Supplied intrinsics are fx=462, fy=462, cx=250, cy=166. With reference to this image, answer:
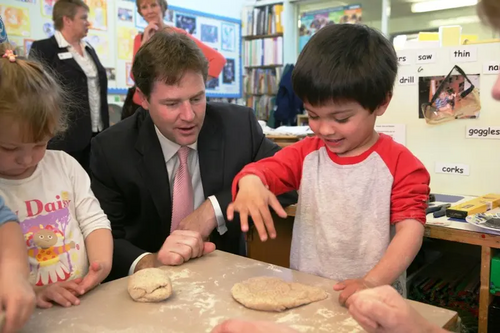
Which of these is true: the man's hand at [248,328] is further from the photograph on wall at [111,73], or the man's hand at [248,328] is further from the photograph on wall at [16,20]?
the photograph on wall at [111,73]

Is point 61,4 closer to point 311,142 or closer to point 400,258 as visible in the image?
point 311,142

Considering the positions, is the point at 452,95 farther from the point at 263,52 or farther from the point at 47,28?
the point at 263,52

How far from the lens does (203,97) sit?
1514mm

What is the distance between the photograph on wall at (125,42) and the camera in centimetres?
500

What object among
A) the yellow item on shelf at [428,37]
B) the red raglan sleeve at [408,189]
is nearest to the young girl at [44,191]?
the red raglan sleeve at [408,189]

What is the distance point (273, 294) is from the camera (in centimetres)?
88

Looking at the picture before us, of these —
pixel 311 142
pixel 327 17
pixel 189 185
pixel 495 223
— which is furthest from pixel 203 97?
pixel 327 17

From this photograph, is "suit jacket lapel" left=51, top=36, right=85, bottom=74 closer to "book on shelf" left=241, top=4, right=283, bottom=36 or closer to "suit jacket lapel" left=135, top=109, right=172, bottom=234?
"suit jacket lapel" left=135, top=109, right=172, bottom=234

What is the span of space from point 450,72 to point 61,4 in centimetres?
262

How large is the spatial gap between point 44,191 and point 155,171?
435mm

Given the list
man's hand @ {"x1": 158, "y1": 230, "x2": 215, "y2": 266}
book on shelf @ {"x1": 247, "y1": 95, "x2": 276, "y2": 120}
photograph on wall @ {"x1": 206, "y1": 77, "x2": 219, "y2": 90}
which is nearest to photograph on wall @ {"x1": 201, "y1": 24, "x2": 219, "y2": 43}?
photograph on wall @ {"x1": 206, "y1": 77, "x2": 219, "y2": 90}

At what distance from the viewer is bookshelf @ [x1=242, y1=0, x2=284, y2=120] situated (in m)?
6.37

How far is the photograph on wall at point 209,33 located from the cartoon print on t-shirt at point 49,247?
209 inches

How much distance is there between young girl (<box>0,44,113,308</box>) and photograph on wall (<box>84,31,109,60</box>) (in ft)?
12.9
